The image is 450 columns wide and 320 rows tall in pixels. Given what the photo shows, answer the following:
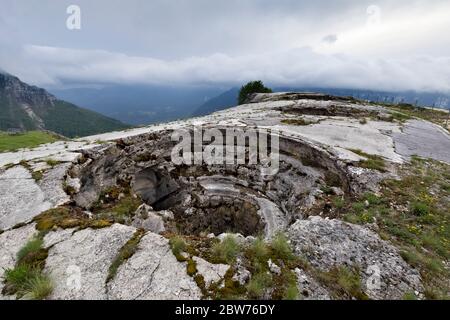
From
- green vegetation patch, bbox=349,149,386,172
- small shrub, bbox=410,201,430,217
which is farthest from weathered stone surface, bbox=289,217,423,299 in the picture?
green vegetation patch, bbox=349,149,386,172

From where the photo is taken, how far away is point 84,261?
8266mm

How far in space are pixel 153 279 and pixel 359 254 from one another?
6458 millimetres

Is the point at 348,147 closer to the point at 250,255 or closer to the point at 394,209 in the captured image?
the point at 394,209

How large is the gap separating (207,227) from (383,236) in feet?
43.1

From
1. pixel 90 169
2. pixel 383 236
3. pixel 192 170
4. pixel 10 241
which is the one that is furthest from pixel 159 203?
pixel 383 236

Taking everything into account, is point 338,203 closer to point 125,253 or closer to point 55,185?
point 125,253

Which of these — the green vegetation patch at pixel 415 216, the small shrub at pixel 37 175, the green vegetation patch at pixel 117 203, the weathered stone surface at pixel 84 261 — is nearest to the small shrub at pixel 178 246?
the weathered stone surface at pixel 84 261

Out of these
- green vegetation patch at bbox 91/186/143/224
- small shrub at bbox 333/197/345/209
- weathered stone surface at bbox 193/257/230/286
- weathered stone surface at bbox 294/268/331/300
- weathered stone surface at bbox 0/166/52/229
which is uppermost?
weathered stone surface at bbox 0/166/52/229

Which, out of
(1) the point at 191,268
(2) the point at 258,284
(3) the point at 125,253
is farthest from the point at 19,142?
(2) the point at 258,284

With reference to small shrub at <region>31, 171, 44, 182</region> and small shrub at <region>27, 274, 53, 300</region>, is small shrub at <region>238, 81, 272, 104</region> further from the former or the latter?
small shrub at <region>27, 274, 53, 300</region>

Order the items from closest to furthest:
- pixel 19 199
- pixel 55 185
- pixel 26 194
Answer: pixel 19 199, pixel 26 194, pixel 55 185

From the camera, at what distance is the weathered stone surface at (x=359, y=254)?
8094mm

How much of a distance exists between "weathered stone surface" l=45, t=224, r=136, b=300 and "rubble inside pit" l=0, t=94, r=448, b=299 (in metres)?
0.03

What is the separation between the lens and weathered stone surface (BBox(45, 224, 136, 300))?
7.24 metres
